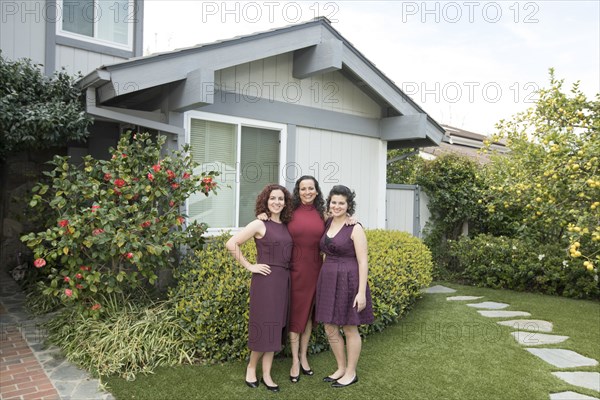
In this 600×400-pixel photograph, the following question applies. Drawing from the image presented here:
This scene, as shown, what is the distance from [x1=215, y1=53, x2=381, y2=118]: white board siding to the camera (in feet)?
21.3

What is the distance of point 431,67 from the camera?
1259 centimetres

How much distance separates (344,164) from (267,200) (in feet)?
13.4

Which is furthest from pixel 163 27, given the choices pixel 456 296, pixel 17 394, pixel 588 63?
pixel 17 394

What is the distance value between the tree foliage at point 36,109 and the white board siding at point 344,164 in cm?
308

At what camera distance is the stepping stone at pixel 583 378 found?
405 cm

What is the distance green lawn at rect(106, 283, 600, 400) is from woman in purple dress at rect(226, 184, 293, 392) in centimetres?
38

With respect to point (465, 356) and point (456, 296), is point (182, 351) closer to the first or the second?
point (465, 356)

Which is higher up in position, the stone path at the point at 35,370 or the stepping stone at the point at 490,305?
the stepping stone at the point at 490,305

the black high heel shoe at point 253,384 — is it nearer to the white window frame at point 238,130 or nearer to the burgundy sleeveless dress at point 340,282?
the burgundy sleeveless dress at point 340,282

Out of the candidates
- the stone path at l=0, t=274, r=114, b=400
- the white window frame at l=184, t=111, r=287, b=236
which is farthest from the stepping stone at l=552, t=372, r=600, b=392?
the white window frame at l=184, t=111, r=287, b=236

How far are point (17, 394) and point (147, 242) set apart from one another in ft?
5.46

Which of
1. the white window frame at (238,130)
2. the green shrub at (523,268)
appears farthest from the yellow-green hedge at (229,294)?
the green shrub at (523,268)

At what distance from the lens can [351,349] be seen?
3.99 metres

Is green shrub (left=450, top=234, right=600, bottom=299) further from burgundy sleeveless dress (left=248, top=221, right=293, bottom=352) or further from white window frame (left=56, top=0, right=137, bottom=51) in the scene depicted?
white window frame (left=56, top=0, right=137, bottom=51)
